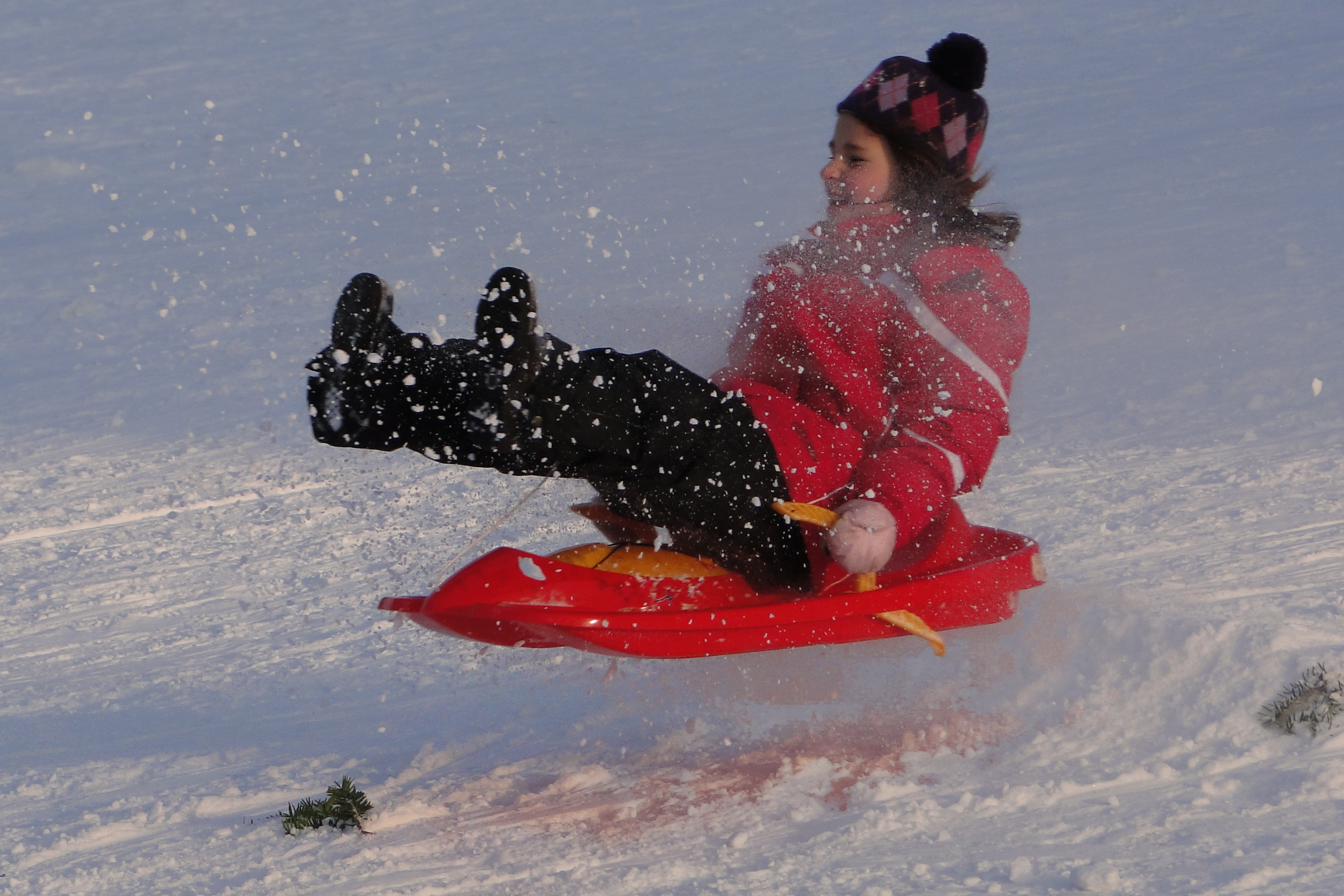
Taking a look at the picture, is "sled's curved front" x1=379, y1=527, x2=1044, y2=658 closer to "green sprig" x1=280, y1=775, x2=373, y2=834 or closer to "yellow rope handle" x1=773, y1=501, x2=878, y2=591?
"yellow rope handle" x1=773, y1=501, x2=878, y2=591

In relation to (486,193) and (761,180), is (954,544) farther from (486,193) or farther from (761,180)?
(486,193)

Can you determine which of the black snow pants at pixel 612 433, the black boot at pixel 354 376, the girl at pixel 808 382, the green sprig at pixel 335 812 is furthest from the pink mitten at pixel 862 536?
the green sprig at pixel 335 812

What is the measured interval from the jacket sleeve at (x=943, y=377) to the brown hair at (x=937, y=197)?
0.12 meters

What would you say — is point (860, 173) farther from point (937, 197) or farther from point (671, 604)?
point (671, 604)

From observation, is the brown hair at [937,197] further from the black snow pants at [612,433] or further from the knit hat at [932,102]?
the black snow pants at [612,433]

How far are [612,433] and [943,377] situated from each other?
649mm

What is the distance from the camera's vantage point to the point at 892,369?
243 centimetres

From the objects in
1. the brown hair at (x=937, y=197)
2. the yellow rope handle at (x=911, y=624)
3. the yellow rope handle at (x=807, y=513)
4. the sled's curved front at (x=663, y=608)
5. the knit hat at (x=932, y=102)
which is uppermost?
the knit hat at (x=932, y=102)

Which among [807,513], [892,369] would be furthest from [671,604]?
[892,369]

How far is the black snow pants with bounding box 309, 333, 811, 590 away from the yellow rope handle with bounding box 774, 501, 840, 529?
1.6 inches

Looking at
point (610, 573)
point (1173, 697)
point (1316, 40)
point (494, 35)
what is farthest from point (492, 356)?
point (1316, 40)

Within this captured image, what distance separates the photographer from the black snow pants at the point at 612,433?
2.08m

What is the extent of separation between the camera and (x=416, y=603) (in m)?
2.35

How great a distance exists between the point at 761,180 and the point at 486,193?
2043mm
